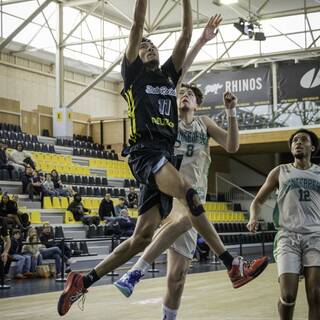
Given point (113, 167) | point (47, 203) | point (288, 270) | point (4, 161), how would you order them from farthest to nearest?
point (113, 167) → point (4, 161) → point (47, 203) → point (288, 270)

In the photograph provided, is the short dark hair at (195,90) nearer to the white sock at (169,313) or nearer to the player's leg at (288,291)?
the player's leg at (288,291)

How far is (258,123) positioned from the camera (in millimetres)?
24391

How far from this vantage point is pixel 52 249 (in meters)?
13.2

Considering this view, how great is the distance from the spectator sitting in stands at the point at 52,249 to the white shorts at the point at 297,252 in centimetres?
857

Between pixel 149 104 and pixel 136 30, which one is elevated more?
pixel 136 30

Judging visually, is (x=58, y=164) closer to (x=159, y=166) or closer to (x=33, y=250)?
(x=33, y=250)

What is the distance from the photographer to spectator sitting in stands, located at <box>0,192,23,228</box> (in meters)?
14.0

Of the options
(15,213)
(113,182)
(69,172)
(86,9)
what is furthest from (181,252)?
(86,9)

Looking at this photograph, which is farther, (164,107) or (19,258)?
(19,258)

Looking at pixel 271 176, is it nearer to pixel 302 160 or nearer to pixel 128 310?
pixel 302 160

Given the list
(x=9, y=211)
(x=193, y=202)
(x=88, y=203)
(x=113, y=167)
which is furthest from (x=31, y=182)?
(x=193, y=202)

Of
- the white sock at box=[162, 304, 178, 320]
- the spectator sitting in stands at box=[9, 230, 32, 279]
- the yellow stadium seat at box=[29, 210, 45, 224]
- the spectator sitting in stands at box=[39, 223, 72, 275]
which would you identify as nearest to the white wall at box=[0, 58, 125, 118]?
the yellow stadium seat at box=[29, 210, 45, 224]

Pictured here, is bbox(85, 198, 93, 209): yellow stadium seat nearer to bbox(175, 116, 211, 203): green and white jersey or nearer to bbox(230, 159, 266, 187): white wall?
bbox(230, 159, 266, 187): white wall

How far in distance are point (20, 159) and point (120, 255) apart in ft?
47.8
